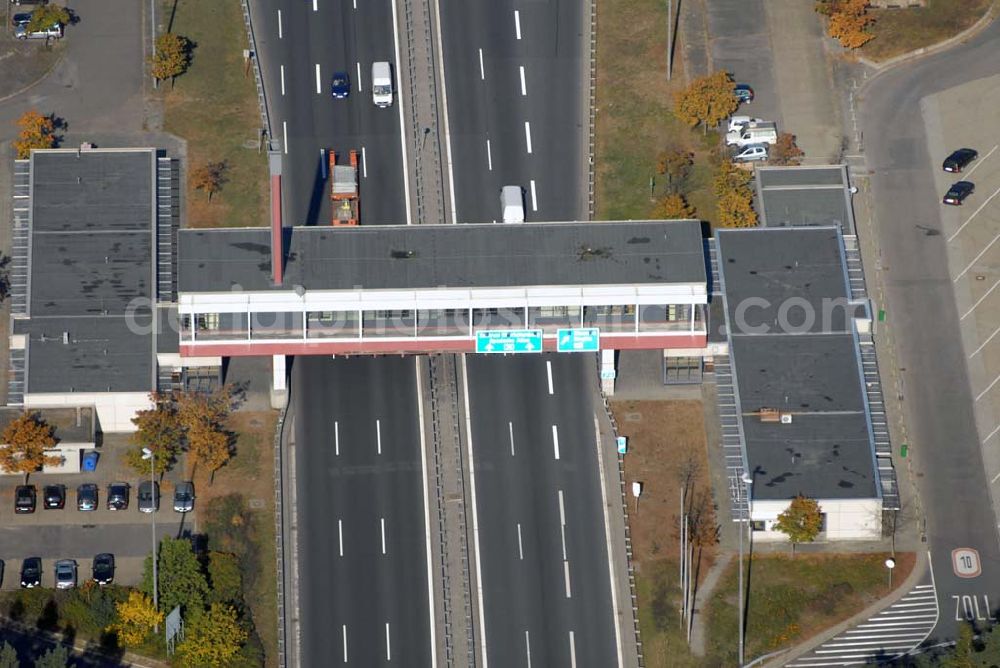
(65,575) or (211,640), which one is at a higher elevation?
(65,575)

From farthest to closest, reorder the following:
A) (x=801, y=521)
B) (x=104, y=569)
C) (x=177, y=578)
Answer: (x=104, y=569) → (x=801, y=521) → (x=177, y=578)

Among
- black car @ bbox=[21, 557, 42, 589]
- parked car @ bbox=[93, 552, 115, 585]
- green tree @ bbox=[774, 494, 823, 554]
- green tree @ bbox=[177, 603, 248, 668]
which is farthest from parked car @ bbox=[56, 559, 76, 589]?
green tree @ bbox=[774, 494, 823, 554]

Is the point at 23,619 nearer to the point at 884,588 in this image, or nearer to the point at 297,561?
the point at 297,561

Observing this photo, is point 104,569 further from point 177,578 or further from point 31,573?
point 177,578

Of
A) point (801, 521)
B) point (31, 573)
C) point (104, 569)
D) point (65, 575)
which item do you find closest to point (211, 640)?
point (104, 569)

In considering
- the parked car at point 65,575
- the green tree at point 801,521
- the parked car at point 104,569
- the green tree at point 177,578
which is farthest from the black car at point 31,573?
the green tree at point 801,521

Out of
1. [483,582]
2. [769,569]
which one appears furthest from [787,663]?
[483,582]

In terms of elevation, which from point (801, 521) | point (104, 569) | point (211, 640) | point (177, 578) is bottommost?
point (211, 640)
